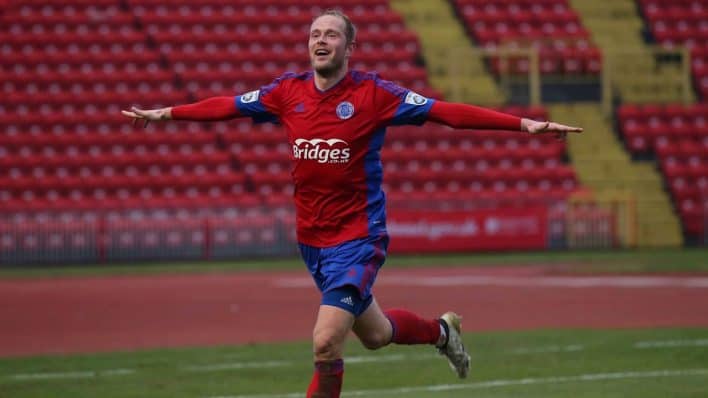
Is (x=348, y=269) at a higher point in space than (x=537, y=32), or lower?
lower

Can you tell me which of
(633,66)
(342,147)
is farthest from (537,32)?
(342,147)

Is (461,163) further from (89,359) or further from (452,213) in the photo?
(89,359)

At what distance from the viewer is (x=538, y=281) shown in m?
20.2

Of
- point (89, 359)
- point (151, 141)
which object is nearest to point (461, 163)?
point (151, 141)

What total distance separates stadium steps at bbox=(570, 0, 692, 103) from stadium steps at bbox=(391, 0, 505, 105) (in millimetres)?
3221

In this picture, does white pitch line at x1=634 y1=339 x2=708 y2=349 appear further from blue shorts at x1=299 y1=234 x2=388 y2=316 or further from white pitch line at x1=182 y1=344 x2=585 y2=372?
blue shorts at x1=299 y1=234 x2=388 y2=316

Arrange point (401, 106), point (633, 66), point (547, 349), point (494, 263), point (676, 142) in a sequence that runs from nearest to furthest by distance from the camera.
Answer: point (401, 106) < point (547, 349) < point (494, 263) < point (676, 142) < point (633, 66)

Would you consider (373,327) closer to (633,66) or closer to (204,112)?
(204,112)

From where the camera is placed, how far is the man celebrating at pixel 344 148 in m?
7.33

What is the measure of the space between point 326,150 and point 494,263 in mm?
17336

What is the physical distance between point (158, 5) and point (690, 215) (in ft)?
46.2

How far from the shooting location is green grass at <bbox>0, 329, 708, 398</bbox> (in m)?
9.54

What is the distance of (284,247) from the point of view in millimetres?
26250

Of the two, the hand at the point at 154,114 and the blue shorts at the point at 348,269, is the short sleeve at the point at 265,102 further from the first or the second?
the blue shorts at the point at 348,269
